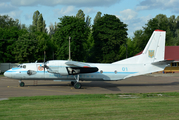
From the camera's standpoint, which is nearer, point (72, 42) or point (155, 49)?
point (155, 49)

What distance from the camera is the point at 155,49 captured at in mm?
23656

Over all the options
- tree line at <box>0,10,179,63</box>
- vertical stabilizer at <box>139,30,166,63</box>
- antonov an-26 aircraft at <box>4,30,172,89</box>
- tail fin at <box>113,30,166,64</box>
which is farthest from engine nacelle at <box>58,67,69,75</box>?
tree line at <box>0,10,179,63</box>

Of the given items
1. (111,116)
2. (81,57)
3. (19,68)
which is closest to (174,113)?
(111,116)

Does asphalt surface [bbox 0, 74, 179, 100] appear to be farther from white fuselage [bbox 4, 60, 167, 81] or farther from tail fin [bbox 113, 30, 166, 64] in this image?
tail fin [bbox 113, 30, 166, 64]

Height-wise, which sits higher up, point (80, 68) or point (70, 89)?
point (80, 68)

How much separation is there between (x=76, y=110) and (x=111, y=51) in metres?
48.4

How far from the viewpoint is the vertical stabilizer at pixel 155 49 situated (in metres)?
23.4

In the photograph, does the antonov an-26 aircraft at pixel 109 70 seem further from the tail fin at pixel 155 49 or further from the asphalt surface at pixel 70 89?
the asphalt surface at pixel 70 89

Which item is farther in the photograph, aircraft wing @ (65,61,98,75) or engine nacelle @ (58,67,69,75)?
engine nacelle @ (58,67,69,75)

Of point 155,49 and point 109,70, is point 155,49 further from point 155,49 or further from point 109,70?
point 109,70

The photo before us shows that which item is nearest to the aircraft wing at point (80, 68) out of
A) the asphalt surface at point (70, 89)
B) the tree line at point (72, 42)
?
the asphalt surface at point (70, 89)

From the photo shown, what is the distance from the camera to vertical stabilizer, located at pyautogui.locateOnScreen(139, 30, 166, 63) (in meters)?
23.4

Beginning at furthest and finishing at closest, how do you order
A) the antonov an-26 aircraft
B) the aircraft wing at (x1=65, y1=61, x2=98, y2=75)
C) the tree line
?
the tree line < the antonov an-26 aircraft < the aircraft wing at (x1=65, y1=61, x2=98, y2=75)

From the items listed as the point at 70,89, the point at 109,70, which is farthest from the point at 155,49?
the point at 70,89
